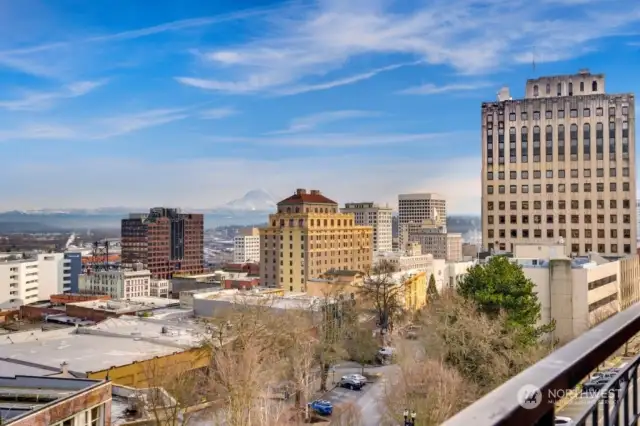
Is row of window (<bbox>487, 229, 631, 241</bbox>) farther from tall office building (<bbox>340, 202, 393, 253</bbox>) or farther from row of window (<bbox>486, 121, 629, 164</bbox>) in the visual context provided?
tall office building (<bbox>340, 202, 393, 253</bbox>)

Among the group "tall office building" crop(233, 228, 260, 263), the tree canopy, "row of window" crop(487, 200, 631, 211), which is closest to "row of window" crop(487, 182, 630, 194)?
"row of window" crop(487, 200, 631, 211)

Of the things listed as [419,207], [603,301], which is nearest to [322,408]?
[603,301]

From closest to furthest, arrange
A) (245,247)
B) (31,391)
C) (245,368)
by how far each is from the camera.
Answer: (31,391)
(245,368)
(245,247)

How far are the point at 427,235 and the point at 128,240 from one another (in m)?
39.8

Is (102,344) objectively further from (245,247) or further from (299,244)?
(245,247)

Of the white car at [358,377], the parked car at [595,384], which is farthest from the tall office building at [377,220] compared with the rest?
the parked car at [595,384]

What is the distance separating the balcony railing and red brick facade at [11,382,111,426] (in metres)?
6.94

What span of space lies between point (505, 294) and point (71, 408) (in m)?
11.9

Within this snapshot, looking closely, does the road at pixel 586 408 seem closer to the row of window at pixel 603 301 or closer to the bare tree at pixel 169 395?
the bare tree at pixel 169 395

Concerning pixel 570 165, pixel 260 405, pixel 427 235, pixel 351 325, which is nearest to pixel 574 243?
pixel 570 165

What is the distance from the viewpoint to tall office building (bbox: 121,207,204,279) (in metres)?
69.4

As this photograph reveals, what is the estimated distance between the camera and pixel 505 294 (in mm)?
15992

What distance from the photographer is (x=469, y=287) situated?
16609 millimetres

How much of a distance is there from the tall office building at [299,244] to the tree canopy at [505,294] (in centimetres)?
2576
